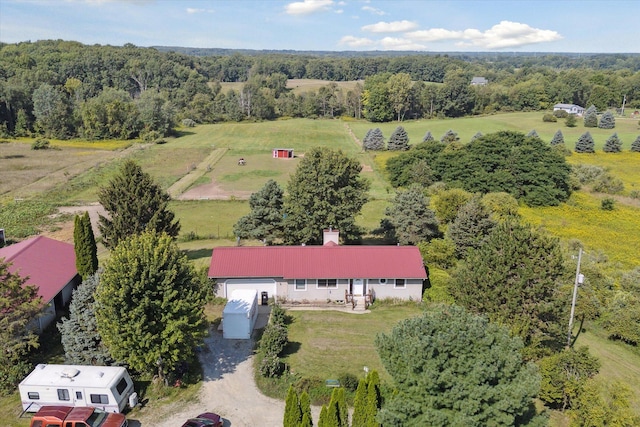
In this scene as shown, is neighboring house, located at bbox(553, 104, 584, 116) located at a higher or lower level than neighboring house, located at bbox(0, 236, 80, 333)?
higher

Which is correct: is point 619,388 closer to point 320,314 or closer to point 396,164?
point 320,314

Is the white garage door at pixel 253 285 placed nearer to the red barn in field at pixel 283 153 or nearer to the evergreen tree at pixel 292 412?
the evergreen tree at pixel 292 412

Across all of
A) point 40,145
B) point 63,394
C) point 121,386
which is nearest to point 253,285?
point 121,386

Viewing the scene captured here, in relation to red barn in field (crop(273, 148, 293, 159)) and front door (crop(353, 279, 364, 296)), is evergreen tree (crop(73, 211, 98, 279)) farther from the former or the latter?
red barn in field (crop(273, 148, 293, 159))

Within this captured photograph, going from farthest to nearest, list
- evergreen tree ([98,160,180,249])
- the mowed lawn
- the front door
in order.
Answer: evergreen tree ([98,160,180,249]) → the front door → the mowed lawn

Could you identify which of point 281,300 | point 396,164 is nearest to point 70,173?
point 396,164

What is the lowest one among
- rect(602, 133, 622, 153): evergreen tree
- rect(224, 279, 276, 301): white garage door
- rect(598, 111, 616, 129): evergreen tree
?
rect(224, 279, 276, 301): white garage door

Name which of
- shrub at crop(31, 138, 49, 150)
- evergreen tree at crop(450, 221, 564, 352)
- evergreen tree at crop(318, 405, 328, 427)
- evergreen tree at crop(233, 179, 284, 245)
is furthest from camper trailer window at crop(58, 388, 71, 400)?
shrub at crop(31, 138, 49, 150)
